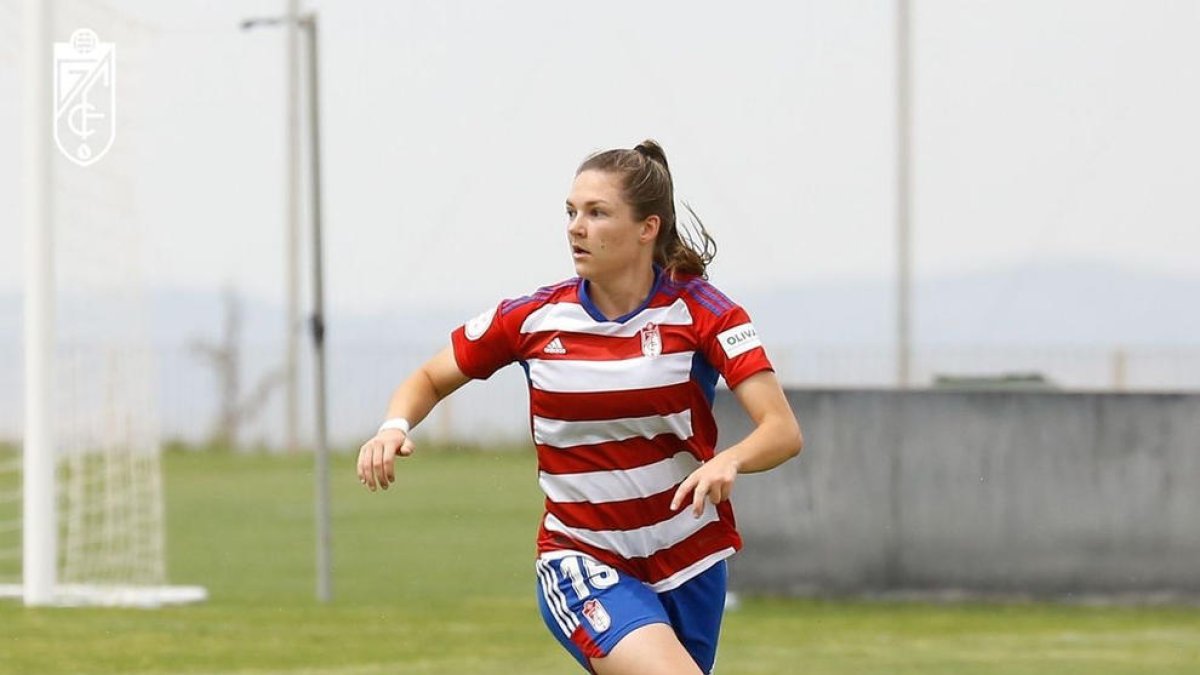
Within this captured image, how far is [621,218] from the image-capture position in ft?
17.5

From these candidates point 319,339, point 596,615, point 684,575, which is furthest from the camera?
point 319,339

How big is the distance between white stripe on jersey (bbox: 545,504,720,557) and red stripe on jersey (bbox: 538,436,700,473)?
159mm

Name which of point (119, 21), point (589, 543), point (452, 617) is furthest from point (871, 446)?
point (589, 543)

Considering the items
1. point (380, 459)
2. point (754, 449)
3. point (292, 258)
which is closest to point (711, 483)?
point (754, 449)

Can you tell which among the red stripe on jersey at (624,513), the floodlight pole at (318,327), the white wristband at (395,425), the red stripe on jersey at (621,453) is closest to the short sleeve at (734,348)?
the red stripe on jersey at (621,453)

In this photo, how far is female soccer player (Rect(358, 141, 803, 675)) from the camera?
528cm

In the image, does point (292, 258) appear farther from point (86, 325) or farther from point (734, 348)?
point (734, 348)

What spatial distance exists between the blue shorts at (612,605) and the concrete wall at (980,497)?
696 cm

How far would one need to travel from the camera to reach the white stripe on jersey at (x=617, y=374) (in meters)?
5.27

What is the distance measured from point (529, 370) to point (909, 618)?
706cm

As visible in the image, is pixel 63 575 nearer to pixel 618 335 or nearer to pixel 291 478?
pixel 618 335

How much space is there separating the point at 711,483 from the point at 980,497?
8.06 meters

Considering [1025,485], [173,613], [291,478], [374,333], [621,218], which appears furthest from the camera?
[374,333]

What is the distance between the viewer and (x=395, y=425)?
5.22 m
